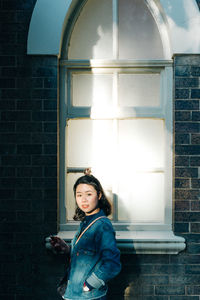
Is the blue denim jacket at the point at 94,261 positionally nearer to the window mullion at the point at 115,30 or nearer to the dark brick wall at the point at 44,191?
the dark brick wall at the point at 44,191

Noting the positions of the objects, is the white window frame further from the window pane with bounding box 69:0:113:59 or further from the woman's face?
the woman's face

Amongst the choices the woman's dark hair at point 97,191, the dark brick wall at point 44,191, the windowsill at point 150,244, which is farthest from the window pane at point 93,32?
the windowsill at point 150,244

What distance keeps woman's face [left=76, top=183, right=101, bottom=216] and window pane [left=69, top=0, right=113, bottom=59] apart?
159 centimetres

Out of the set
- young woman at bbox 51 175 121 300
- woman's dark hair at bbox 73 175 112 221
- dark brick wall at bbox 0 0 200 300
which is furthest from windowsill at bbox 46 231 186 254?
young woman at bbox 51 175 121 300

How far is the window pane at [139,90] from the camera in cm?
321

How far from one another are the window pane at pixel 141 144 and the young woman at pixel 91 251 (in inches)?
34.6

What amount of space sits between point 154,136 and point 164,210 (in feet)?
2.62

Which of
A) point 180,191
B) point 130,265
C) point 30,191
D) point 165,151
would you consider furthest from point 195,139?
point 30,191

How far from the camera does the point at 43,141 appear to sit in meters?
3.03

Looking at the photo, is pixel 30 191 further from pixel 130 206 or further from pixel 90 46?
pixel 90 46

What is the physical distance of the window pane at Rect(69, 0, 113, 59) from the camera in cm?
324

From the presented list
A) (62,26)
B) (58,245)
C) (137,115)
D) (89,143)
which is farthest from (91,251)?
(62,26)

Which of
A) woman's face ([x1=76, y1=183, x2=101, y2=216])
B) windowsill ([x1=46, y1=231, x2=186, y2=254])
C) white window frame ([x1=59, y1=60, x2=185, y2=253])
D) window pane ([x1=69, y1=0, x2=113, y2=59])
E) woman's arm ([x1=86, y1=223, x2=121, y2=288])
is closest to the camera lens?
woman's arm ([x1=86, y1=223, x2=121, y2=288])

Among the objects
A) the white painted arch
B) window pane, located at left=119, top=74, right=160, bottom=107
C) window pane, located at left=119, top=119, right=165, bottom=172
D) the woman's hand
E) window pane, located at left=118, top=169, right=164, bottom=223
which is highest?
the white painted arch
